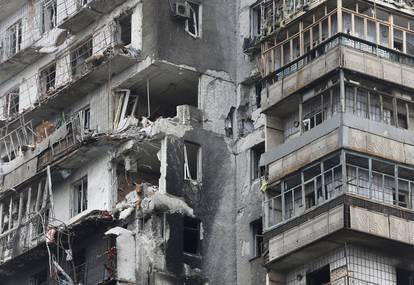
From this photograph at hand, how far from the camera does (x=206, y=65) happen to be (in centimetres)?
5475

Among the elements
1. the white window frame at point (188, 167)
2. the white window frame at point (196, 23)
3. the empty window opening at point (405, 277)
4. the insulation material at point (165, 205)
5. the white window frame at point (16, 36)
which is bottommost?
the empty window opening at point (405, 277)

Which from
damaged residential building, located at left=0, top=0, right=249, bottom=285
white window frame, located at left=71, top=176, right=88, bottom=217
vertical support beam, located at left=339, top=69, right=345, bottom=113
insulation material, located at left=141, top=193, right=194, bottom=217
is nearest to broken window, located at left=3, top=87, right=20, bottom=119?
damaged residential building, located at left=0, top=0, right=249, bottom=285

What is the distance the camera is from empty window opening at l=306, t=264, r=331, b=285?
152 feet

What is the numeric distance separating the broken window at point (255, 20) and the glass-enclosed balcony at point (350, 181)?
28.3 feet

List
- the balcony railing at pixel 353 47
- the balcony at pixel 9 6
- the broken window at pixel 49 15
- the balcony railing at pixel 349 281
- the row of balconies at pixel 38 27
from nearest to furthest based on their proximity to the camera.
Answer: the balcony railing at pixel 349 281
the balcony railing at pixel 353 47
the row of balconies at pixel 38 27
the broken window at pixel 49 15
the balcony at pixel 9 6

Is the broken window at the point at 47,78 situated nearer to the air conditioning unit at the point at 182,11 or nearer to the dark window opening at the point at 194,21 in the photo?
the dark window opening at the point at 194,21

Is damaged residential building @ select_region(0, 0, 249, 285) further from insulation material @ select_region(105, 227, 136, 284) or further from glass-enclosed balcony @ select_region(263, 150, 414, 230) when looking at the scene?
glass-enclosed balcony @ select_region(263, 150, 414, 230)

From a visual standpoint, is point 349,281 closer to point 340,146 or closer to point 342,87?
point 340,146

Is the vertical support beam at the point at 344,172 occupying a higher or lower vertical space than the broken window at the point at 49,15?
lower

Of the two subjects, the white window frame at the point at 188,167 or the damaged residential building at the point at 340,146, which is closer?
the damaged residential building at the point at 340,146

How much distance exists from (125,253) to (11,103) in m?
14.4

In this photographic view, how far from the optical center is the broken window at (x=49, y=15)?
61844 millimetres

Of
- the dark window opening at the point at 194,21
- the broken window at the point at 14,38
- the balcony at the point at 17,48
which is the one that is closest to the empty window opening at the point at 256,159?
the dark window opening at the point at 194,21

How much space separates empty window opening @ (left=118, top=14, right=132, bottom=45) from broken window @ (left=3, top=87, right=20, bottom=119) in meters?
7.89
